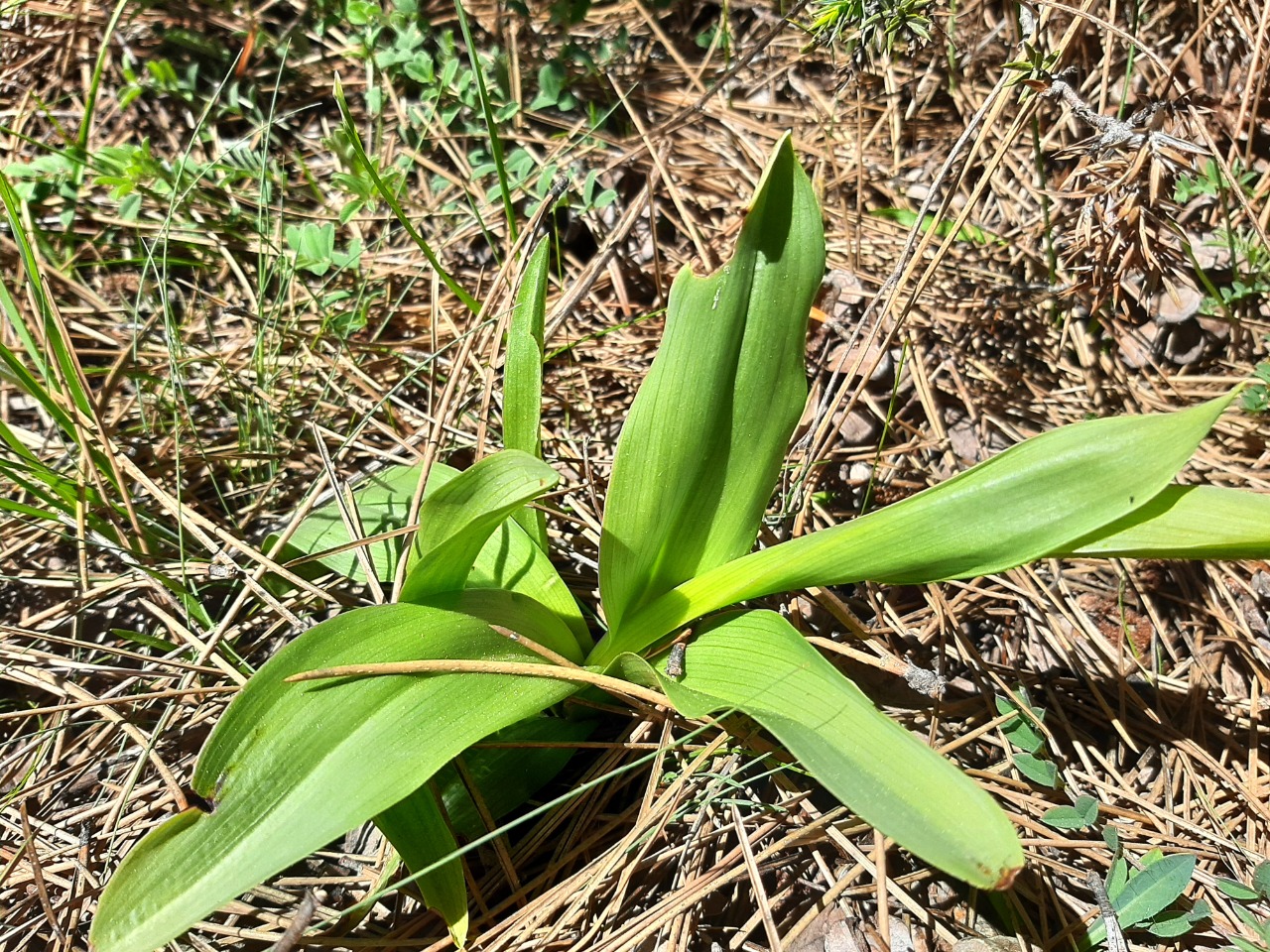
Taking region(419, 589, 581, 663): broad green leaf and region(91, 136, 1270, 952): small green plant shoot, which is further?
region(419, 589, 581, 663): broad green leaf

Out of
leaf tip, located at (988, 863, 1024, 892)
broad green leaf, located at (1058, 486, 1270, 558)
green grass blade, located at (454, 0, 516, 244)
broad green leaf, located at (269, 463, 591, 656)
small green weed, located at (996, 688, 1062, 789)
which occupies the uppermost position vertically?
green grass blade, located at (454, 0, 516, 244)

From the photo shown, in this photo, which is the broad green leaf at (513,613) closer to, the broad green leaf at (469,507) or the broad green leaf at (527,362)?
the broad green leaf at (469,507)

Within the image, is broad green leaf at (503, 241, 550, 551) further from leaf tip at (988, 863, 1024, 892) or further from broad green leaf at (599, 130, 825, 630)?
leaf tip at (988, 863, 1024, 892)

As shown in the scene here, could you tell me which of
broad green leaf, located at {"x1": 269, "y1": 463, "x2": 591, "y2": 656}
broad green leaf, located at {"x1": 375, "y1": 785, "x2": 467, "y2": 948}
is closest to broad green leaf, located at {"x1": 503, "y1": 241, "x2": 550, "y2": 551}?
broad green leaf, located at {"x1": 269, "y1": 463, "x2": 591, "y2": 656}

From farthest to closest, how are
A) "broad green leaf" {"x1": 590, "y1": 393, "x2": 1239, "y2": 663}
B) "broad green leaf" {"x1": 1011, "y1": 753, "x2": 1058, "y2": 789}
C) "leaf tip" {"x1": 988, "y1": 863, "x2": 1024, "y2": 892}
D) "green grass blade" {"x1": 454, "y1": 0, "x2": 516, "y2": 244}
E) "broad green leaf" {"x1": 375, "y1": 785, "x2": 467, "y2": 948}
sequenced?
"green grass blade" {"x1": 454, "y1": 0, "x2": 516, "y2": 244}, "broad green leaf" {"x1": 1011, "y1": 753, "x2": 1058, "y2": 789}, "broad green leaf" {"x1": 375, "y1": 785, "x2": 467, "y2": 948}, "broad green leaf" {"x1": 590, "y1": 393, "x2": 1239, "y2": 663}, "leaf tip" {"x1": 988, "y1": 863, "x2": 1024, "y2": 892}

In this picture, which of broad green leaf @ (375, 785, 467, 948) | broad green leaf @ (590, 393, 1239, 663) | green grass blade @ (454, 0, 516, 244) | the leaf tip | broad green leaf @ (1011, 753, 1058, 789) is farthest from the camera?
green grass blade @ (454, 0, 516, 244)

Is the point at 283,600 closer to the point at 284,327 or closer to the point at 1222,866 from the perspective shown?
the point at 284,327

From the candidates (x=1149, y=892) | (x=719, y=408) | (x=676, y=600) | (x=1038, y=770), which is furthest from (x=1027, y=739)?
(x=719, y=408)
